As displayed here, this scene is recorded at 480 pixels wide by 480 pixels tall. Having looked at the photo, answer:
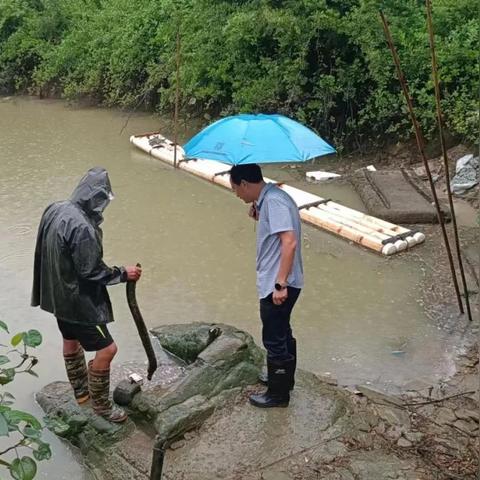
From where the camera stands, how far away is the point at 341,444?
3.51m

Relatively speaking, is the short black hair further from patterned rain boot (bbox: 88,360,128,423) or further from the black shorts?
patterned rain boot (bbox: 88,360,128,423)

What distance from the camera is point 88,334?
141 inches

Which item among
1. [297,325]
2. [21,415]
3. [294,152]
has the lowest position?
[297,325]

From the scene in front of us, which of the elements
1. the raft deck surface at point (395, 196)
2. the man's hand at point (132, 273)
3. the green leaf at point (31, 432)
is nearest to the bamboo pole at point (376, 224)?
the raft deck surface at point (395, 196)

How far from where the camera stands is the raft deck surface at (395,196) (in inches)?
275

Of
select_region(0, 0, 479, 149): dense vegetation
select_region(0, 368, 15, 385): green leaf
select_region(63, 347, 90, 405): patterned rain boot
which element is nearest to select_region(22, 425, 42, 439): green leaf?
select_region(0, 368, 15, 385): green leaf

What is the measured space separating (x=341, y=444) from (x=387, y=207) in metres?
4.09

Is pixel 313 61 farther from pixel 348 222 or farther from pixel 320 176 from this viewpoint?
pixel 348 222

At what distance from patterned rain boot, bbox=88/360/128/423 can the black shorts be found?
178mm

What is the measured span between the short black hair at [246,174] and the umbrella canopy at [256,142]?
6cm

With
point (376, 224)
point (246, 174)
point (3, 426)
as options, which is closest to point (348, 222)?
point (376, 224)

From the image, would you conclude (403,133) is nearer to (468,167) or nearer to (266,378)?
(468,167)

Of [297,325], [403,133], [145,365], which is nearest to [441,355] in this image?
[297,325]

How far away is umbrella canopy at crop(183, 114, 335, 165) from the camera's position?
338 centimetres
